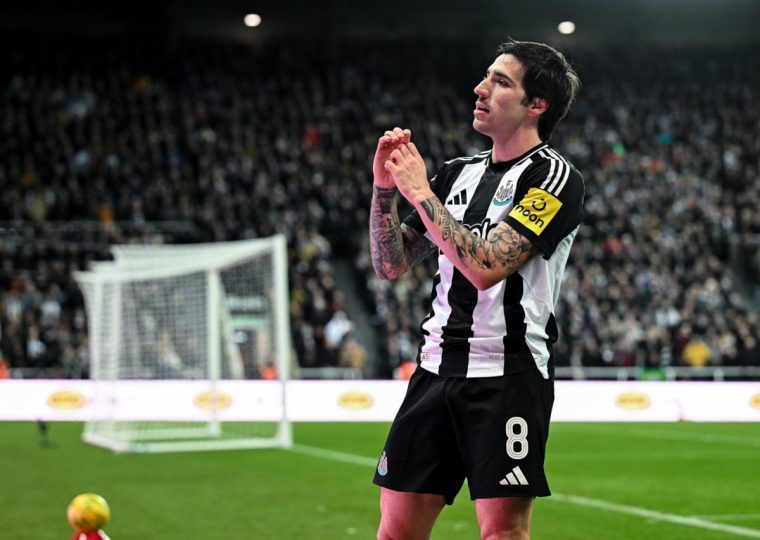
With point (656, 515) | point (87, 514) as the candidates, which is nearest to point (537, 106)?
point (87, 514)

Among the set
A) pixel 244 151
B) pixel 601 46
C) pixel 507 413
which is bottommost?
pixel 507 413

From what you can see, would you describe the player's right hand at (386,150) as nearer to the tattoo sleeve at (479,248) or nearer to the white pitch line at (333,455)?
the tattoo sleeve at (479,248)

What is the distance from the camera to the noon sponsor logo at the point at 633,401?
1898 centimetres

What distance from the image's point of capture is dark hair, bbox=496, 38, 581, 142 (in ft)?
12.4

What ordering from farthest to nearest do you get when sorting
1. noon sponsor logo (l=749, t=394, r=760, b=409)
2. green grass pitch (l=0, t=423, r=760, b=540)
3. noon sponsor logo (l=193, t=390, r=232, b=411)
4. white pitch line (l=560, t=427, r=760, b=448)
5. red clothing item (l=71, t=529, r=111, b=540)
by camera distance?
noon sponsor logo (l=749, t=394, r=760, b=409) < noon sponsor logo (l=193, t=390, r=232, b=411) < white pitch line (l=560, t=427, r=760, b=448) < green grass pitch (l=0, t=423, r=760, b=540) < red clothing item (l=71, t=529, r=111, b=540)

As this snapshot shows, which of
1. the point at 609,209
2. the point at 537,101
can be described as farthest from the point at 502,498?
the point at 609,209

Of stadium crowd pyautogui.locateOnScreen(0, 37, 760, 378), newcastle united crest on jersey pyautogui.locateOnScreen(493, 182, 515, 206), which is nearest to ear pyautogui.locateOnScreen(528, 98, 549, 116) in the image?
newcastle united crest on jersey pyautogui.locateOnScreen(493, 182, 515, 206)

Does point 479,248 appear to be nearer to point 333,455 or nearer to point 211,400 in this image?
point 333,455

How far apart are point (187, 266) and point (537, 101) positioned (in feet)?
36.8

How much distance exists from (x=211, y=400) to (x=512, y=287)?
13371mm

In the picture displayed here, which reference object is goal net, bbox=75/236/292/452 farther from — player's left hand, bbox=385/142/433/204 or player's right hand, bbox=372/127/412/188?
player's left hand, bbox=385/142/433/204

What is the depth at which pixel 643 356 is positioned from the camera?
2361 centimetres

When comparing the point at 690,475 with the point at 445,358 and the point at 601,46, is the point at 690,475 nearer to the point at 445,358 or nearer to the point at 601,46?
the point at 445,358

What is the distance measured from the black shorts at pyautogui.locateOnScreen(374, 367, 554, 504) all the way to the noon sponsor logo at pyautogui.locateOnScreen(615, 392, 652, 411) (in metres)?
15.7
